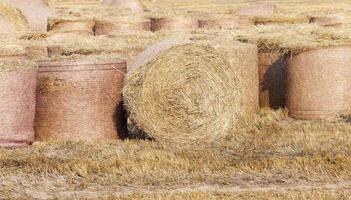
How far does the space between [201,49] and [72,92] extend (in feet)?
5.46

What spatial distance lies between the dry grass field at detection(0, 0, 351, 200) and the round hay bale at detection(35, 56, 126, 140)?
32cm

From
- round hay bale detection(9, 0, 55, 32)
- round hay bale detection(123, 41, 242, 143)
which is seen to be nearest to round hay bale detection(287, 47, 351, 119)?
round hay bale detection(123, 41, 242, 143)

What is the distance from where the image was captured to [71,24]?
15.8 m

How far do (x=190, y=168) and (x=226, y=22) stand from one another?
9218mm

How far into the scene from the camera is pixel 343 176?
6.80 meters

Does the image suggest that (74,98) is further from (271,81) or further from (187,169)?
(271,81)

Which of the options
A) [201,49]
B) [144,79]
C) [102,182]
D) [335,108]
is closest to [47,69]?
[144,79]

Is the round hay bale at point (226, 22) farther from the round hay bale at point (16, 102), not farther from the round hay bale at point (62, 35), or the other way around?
the round hay bale at point (16, 102)

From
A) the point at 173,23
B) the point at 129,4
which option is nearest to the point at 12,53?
the point at 173,23

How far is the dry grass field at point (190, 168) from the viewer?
6.32 meters

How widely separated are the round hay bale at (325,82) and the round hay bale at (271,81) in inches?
30.4

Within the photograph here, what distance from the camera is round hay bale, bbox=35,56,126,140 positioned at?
9023mm

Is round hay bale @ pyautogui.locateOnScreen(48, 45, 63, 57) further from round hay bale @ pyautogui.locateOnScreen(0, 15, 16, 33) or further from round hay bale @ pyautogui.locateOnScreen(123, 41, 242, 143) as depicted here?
round hay bale @ pyautogui.locateOnScreen(0, 15, 16, 33)

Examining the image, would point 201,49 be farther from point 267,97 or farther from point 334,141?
point 267,97
